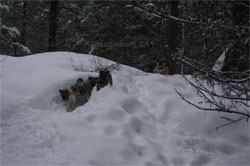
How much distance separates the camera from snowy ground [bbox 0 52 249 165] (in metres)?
5.28

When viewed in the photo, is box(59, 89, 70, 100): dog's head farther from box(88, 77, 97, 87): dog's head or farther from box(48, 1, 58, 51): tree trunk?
box(48, 1, 58, 51): tree trunk

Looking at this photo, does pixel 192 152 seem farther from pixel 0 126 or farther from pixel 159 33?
pixel 159 33

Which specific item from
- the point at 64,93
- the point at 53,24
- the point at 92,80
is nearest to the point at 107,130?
the point at 64,93

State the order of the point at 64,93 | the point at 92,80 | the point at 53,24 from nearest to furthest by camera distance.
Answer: the point at 64,93, the point at 92,80, the point at 53,24

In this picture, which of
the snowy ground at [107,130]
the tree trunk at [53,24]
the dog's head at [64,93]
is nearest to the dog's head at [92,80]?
the snowy ground at [107,130]

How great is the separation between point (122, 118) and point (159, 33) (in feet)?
53.0

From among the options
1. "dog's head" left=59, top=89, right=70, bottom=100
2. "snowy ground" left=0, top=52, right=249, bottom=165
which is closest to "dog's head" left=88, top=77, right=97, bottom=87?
"snowy ground" left=0, top=52, right=249, bottom=165

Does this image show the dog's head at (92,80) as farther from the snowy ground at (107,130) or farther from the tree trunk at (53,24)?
the tree trunk at (53,24)

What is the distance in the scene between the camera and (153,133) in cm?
632

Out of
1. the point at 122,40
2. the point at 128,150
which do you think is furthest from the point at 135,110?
the point at 122,40

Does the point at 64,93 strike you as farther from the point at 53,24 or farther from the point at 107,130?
the point at 53,24

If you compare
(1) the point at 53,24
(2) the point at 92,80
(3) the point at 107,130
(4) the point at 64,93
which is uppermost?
(1) the point at 53,24

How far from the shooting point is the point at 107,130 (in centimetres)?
588

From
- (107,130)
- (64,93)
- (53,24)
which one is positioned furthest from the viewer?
(53,24)
